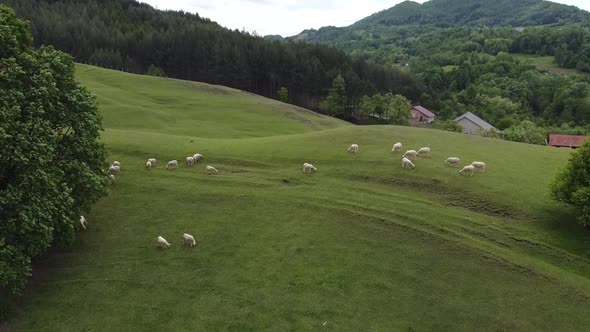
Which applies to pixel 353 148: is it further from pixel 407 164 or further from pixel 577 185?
pixel 577 185

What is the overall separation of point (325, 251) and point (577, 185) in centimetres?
1622

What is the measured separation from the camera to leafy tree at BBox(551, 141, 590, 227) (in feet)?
80.6

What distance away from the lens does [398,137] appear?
4081 centimetres

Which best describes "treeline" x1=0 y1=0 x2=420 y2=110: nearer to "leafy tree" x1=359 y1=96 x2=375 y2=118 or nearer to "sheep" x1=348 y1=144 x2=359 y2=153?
"leafy tree" x1=359 y1=96 x2=375 y2=118

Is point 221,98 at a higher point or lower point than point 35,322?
higher

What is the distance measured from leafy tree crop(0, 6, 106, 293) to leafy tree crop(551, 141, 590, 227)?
28547mm

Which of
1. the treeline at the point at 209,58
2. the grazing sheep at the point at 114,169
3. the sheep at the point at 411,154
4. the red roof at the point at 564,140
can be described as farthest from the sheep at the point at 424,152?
the treeline at the point at 209,58

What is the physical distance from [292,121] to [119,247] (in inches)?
2002

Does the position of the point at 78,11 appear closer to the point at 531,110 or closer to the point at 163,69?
the point at 163,69

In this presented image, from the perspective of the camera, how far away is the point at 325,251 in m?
24.0

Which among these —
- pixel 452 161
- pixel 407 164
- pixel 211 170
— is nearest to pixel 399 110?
pixel 452 161

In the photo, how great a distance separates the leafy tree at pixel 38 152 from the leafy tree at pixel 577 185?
1124 inches

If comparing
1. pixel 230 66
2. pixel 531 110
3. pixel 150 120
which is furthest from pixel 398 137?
pixel 531 110

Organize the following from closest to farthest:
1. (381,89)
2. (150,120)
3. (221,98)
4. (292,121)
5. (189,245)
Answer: (189,245) < (150,120) < (292,121) < (221,98) < (381,89)
